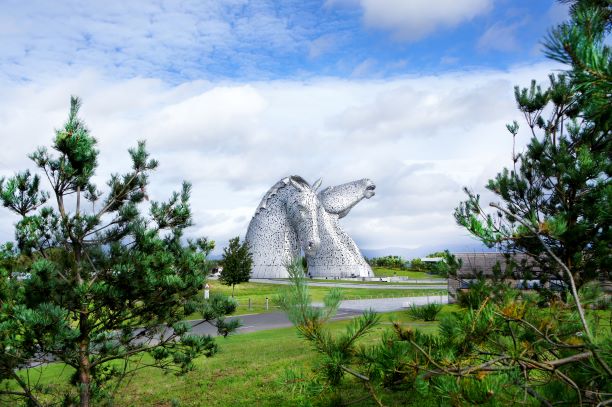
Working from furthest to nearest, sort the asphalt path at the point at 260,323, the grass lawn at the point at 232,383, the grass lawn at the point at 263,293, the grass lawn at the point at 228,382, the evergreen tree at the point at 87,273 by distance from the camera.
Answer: the grass lawn at the point at 263,293, the asphalt path at the point at 260,323, the grass lawn at the point at 228,382, the grass lawn at the point at 232,383, the evergreen tree at the point at 87,273

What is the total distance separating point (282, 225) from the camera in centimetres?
4353

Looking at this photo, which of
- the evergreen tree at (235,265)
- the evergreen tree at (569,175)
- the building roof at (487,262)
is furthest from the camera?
the evergreen tree at (235,265)

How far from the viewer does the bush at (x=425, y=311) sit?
2.76 meters

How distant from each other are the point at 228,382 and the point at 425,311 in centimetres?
715

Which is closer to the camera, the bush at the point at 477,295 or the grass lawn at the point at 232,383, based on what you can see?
the bush at the point at 477,295

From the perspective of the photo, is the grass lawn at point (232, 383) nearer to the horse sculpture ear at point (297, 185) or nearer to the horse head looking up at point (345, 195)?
the horse sculpture ear at point (297, 185)

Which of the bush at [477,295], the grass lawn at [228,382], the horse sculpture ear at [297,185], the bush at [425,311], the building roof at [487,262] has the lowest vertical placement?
the grass lawn at [228,382]

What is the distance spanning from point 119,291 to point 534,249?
4.49 metres

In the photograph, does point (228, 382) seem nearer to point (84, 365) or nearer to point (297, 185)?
point (84, 365)

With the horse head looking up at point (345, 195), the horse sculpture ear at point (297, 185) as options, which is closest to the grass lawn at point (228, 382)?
the horse sculpture ear at point (297, 185)

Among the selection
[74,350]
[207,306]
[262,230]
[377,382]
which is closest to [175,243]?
[207,306]

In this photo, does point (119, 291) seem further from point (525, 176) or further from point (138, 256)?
point (525, 176)

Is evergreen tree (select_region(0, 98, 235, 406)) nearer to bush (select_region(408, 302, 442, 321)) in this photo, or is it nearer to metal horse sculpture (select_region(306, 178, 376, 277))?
bush (select_region(408, 302, 442, 321))

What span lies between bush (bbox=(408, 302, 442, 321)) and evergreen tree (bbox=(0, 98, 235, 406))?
2553 mm
